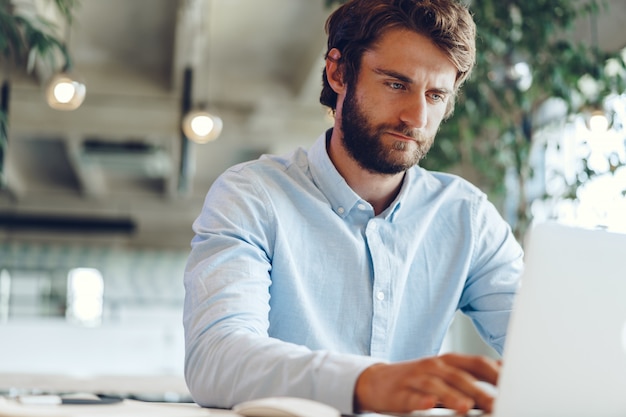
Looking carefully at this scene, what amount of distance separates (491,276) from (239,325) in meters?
0.69

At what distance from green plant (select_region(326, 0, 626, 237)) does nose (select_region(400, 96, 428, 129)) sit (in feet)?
6.38

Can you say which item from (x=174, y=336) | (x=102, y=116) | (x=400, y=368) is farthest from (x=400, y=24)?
(x=174, y=336)

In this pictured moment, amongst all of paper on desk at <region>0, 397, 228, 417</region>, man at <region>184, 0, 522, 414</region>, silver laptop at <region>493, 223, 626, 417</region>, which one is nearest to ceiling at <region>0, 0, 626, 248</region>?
man at <region>184, 0, 522, 414</region>

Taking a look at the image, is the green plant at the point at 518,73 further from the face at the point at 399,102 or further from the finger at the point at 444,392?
the finger at the point at 444,392

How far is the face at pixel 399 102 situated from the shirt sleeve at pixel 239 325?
260 millimetres

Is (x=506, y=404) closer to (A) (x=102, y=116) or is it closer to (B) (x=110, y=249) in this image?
(A) (x=102, y=116)

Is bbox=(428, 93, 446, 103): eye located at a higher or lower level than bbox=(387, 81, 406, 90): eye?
lower

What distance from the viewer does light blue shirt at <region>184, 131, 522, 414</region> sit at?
121 cm

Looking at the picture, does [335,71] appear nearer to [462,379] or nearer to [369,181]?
[369,181]

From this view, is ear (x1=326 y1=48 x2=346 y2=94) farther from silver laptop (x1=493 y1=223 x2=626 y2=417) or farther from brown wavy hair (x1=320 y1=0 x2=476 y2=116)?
silver laptop (x1=493 y1=223 x2=626 y2=417)

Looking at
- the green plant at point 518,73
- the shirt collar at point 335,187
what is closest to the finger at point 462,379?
the shirt collar at point 335,187

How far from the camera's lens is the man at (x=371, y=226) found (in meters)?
1.37

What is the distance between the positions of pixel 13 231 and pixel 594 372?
12.3 m

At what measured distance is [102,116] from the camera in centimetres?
798
